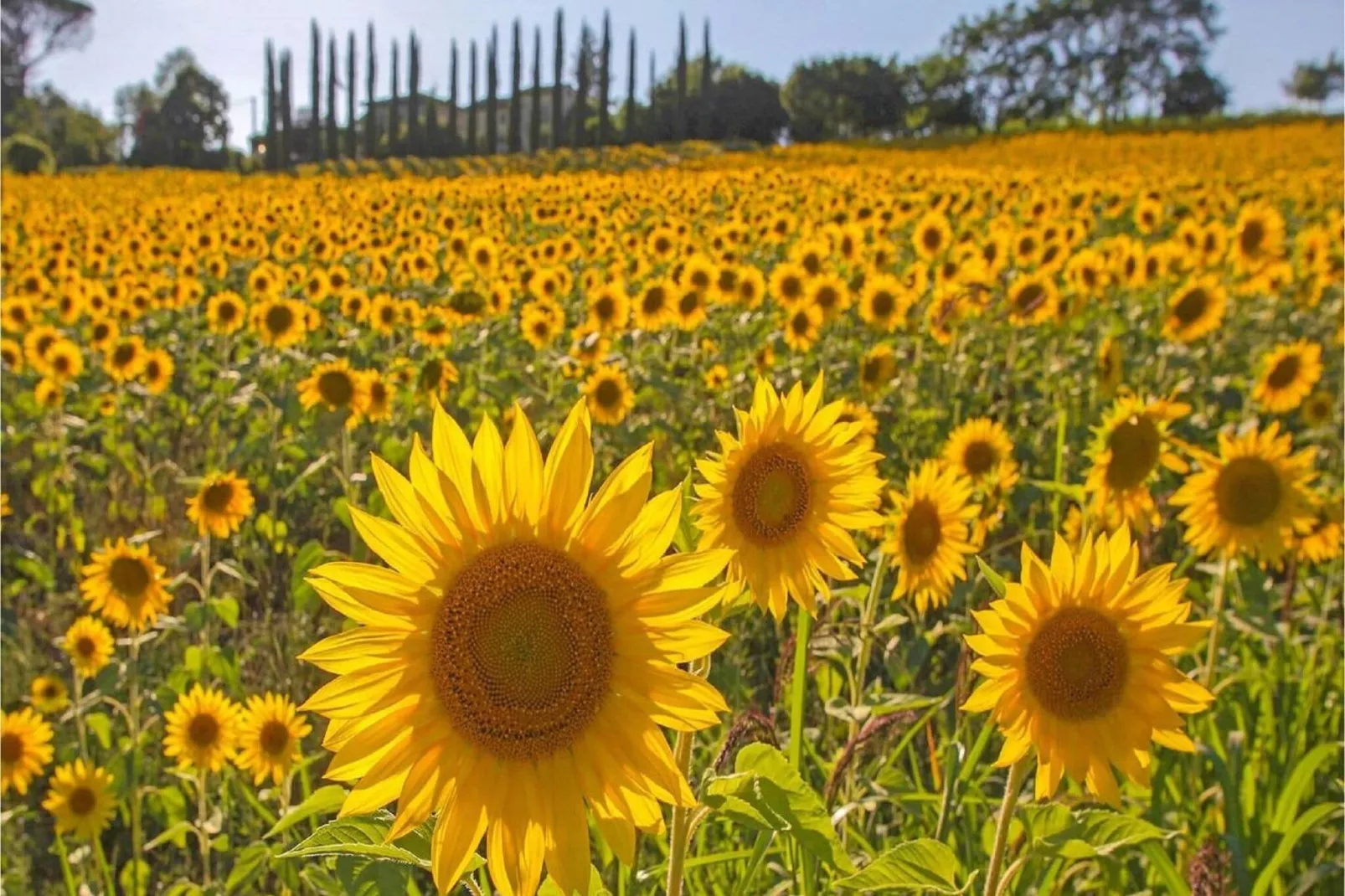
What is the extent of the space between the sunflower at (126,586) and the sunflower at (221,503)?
0.24 metres

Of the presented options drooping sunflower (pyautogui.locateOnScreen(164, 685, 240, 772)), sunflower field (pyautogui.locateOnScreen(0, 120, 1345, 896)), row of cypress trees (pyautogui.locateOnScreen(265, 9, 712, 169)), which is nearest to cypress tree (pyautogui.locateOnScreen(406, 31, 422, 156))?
row of cypress trees (pyautogui.locateOnScreen(265, 9, 712, 169))

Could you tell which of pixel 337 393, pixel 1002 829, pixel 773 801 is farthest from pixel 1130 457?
pixel 337 393

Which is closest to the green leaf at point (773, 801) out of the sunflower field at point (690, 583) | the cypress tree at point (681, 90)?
the sunflower field at point (690, 583)

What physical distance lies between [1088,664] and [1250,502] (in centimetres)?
150

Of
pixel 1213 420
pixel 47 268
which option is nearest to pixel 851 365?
pixel 1213 420

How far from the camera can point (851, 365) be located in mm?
6133

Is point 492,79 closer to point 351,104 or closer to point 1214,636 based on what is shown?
point 351,104

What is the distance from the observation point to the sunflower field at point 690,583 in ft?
4.00

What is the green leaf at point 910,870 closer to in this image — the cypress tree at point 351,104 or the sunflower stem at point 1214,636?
the sunflower stem at point 1214,636

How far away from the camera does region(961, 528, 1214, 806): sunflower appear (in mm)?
1497

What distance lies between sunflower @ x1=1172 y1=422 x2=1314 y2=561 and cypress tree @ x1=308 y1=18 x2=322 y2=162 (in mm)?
65850

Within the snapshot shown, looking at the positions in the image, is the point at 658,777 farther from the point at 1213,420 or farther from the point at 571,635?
the point at 1213,420

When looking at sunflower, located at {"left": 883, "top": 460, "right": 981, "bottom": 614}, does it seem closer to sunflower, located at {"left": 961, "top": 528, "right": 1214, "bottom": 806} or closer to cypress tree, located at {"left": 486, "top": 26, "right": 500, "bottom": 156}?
sunflower, located at {"left": 961, "top": 528, "right": 1214, "bottom": 806}

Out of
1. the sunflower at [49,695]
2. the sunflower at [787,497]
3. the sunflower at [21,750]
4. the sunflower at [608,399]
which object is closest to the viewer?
the sunflower at [787,497]
